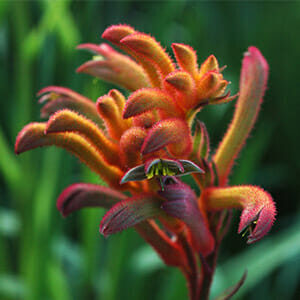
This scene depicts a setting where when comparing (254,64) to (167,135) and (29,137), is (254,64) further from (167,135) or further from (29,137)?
(29,137)

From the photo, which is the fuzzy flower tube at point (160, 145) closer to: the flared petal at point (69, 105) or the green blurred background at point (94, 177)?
the flared petal at point (69, 105)

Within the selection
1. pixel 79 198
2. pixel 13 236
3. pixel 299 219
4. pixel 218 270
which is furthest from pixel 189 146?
pixel 13 236

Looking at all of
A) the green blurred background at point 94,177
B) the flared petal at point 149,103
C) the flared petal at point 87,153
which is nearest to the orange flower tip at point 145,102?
the flared petal at point 149,103

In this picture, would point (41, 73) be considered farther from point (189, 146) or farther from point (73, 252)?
point (189, 146)

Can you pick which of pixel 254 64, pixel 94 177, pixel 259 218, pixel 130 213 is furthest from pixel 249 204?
pixel 94 177

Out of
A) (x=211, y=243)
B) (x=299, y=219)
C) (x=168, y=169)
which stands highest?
(x=168, y=169)

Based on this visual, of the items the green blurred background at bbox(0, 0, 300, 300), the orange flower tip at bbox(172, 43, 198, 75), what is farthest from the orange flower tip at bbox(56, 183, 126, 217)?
the green blurred background at bbox(0, 0, 300, 300)

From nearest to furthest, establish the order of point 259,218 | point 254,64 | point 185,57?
point 259,218 < point 185,57 < point 254,64

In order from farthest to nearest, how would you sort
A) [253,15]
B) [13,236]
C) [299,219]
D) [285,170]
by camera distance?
[253,15] < [285,170] < [13,236] < [299,219]
